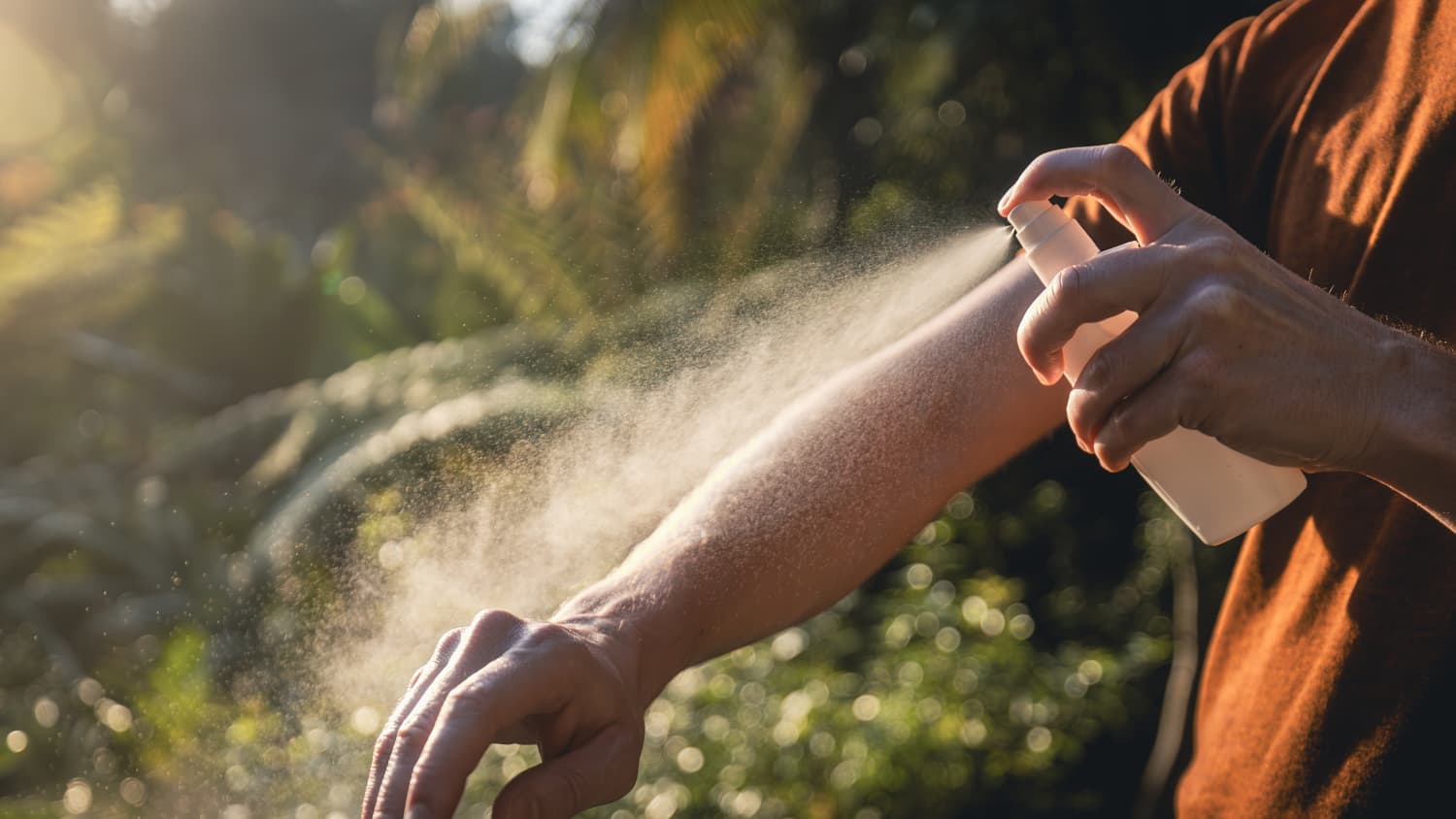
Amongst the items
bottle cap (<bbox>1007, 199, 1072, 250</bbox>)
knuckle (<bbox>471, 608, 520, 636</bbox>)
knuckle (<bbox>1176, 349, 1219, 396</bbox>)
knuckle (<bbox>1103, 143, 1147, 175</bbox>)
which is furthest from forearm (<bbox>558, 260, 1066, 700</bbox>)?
knuckle (<bbox>1176, 349, 1219, 396</bbox>)

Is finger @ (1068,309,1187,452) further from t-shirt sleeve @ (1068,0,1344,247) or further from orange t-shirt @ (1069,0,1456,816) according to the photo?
t-shirt sleeve @ (1068,0,1344,247)

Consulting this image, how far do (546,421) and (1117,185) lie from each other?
2883mm

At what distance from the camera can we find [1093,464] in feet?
15.7

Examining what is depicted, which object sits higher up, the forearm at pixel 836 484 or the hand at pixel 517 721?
the hand at pixel 517 721

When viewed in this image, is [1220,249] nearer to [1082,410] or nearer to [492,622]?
[1082,410]

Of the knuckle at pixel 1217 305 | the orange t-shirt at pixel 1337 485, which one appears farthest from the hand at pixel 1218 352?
the orange t-shirt at pixel 1337 485

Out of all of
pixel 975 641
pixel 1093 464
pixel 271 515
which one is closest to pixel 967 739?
pixel 975 641

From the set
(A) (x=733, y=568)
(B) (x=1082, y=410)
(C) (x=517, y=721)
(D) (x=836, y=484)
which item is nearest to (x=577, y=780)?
(C) (x=517, y=721)

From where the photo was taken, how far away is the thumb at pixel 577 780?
3.23 feet

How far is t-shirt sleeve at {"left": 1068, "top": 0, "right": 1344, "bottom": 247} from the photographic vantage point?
1399mm

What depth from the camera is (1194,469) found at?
45.3 inches

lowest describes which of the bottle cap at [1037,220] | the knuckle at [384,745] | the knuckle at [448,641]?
the bottle cap at [1037,220]

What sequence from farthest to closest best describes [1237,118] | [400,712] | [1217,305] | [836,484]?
[1237,118] → [836,484] → [400,712] → [1217,305]

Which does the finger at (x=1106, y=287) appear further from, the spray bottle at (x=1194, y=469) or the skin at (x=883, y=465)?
the spray bottle at (x=1194, y=469)
